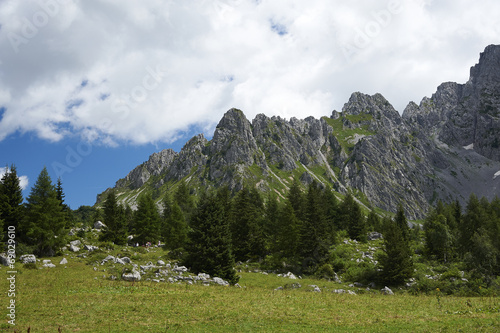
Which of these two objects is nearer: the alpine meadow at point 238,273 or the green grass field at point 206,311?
the green grass field at point 206,311

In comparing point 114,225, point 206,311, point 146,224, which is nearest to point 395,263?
point 206,311

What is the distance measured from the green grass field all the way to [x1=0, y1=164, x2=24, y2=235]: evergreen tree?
19.3 meters

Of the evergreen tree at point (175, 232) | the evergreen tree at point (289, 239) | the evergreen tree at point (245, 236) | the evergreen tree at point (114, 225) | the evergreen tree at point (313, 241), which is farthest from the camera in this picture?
the evergreen tree at point (114, 225)

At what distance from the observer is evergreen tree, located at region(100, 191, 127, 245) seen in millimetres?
58719

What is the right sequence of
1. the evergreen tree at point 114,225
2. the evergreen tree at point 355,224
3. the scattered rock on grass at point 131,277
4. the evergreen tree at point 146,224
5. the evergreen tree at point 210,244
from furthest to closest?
the evergreen tree at point 355,224 → the evergreen tree at point 146,224 → the evergreen tree at point 114,225 → the evergreen tree at point 210,244 → the scattered rock on grass at point 131,277

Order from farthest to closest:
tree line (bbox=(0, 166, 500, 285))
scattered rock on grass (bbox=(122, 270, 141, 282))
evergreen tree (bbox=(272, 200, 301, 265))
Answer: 1. evergreen tree (bbox=(272, 200, 301, 265))
2. tree line (bbox=(0, 166, 500, 285))
3. scattered rock on grass (bbox=(122, 270, 141, 282))

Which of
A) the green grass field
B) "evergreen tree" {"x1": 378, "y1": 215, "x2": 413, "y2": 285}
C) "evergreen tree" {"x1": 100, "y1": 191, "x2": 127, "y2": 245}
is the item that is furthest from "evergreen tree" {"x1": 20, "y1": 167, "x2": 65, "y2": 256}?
"evergreen tree" {"x1": 378, "y1": 215, "x2": 413, "y2": 285}

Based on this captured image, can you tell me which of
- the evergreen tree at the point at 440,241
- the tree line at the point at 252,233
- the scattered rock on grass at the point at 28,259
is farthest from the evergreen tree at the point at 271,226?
the scattered rock on grass at the point at 28,259

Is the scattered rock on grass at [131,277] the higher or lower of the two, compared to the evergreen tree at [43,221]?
lower

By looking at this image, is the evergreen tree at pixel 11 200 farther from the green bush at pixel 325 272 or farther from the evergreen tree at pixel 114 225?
the green bush at pixel 325 272

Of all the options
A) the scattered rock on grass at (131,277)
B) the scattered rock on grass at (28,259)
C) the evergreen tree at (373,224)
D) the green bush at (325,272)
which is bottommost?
the green bush at (325,272)

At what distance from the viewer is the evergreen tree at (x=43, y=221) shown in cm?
3975

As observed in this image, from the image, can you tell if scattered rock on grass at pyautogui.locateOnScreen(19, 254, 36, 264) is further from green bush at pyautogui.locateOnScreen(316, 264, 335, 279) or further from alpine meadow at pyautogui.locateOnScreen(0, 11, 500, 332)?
green bush at pyautogui.locateOnScreen(316, 264, 335, 279)

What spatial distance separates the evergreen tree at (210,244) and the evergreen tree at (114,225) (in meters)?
27.2
